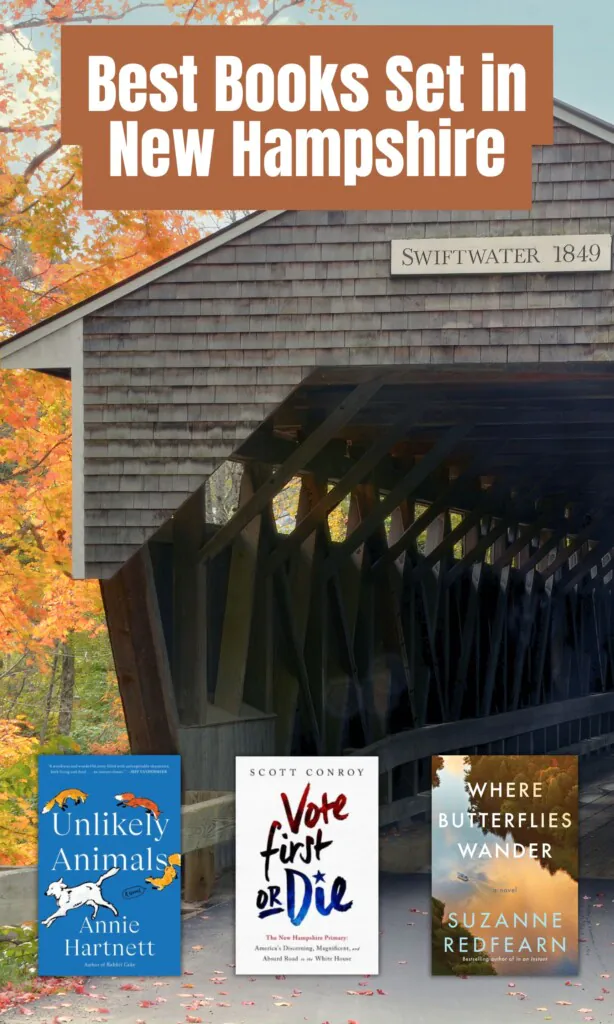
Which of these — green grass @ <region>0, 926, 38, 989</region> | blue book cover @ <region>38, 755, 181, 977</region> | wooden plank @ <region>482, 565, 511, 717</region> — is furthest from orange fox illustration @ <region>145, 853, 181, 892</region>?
wooden plank @ <region>482, 565, 511, 717</region>

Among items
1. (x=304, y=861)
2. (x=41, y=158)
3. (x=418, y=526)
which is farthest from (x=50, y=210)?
(x=304, y=861)

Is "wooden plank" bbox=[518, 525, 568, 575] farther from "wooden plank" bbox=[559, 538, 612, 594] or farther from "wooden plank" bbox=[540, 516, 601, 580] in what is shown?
"wooden plank" bbox=[559, 538, 612, 594]

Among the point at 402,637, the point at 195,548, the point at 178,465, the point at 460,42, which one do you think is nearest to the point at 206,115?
the point at 460,42

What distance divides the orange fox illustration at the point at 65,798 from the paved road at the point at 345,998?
1.13 m

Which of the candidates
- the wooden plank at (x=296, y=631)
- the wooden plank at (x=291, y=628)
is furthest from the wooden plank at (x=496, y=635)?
the wooden plank at (x=291, y=628)

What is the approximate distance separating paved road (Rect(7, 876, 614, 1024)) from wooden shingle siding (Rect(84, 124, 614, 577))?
253 cm

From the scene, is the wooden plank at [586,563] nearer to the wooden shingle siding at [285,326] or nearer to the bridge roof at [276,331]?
the bridge roof at [276,331]

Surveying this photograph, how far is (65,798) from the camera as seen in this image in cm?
753

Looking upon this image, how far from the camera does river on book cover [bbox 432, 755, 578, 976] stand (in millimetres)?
7461

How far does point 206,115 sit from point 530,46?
2.09 m

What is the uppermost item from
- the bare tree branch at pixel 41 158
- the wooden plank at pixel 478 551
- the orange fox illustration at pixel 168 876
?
the bare tree branch at pixel 41 158

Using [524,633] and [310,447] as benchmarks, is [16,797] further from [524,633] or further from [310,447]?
[310,447]

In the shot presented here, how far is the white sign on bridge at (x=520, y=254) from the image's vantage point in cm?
796

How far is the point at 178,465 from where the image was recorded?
27.1ft
